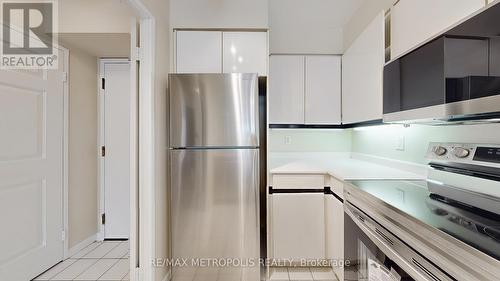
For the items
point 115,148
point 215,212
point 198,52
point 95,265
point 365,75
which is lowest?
point 95,265

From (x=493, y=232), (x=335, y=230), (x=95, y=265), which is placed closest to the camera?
(x=493, y=232)

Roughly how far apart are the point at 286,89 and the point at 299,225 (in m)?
1.36

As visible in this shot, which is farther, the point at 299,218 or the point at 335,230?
the point at 299,218

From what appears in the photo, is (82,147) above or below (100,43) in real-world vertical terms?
below

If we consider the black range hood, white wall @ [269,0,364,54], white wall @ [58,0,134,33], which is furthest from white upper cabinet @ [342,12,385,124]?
white wall @ [58,0,134,33]

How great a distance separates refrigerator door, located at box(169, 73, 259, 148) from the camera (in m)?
1.90

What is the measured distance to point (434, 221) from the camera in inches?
32.5

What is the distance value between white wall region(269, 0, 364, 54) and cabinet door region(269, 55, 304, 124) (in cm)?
13

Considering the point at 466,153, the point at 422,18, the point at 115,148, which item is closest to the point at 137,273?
the point at 115,148

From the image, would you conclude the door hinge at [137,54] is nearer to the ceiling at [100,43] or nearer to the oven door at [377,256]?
the ceiling at [100,43]

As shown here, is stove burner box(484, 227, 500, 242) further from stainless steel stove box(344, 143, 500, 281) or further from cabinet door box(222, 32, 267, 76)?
cabinet door box(222, 32, 267, 76)

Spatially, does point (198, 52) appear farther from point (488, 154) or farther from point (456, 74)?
point (488, 154)

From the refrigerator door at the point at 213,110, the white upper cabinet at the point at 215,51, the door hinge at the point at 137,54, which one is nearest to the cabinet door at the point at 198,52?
the white upper cabinet at the point at 215,51

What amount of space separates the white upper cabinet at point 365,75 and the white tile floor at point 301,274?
1319mm
